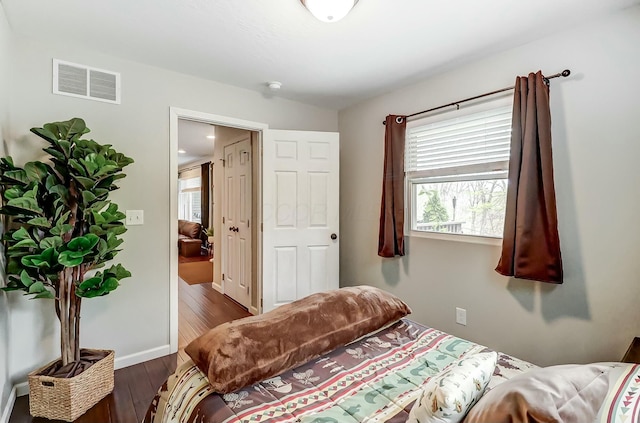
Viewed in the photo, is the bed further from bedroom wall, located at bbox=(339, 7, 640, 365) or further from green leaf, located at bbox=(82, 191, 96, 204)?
green leaf, located at bbox=(82, 191, 96, 204)

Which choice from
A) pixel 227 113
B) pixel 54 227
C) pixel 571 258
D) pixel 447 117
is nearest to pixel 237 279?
pixel 227 113

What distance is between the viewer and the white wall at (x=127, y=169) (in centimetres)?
204

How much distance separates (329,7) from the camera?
1.59 meters

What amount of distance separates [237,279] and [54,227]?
90.8 inches

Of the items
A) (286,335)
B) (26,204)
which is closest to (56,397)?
(26,204)

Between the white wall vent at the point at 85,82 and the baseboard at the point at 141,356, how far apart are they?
1953 millimetres

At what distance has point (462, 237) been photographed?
254cm

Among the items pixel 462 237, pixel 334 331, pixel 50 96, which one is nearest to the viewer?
pixel 334 331

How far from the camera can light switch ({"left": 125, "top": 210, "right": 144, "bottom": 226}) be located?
2414 mm

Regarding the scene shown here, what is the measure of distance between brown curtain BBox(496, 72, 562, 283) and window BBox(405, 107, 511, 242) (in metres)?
0.17

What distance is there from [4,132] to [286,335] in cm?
205

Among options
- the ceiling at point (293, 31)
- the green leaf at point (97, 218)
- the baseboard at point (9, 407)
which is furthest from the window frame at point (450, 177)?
the baseboard at point (9, 407)

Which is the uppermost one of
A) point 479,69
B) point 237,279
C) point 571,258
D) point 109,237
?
point 479,69

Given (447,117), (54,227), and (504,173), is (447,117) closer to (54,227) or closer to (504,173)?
(504,173)
